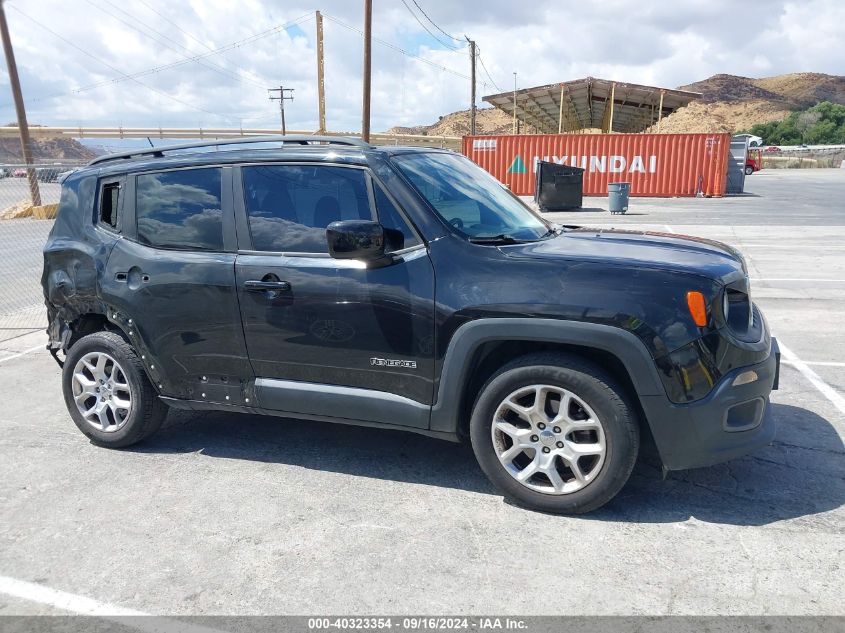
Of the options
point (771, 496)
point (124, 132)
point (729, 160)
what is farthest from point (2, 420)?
point (124, 132)

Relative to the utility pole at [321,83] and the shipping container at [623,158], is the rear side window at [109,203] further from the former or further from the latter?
the utility pole at [321,83]

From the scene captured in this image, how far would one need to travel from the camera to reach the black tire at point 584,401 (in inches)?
128

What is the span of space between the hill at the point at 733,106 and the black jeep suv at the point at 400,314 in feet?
357

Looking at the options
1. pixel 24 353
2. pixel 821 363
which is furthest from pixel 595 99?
pixel 24 353

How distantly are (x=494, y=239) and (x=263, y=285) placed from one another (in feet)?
4.28

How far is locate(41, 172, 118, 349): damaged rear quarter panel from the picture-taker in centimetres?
442

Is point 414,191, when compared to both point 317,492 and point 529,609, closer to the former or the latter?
point 317,492

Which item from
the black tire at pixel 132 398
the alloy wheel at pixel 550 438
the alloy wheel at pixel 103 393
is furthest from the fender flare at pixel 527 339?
the alloy wheel at pixel 103 393

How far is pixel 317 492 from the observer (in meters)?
3.78

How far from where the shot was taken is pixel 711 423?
3186 mm

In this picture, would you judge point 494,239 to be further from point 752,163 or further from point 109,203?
point 752,163

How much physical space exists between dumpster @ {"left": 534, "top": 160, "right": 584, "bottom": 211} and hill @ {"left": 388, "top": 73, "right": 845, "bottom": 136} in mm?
88437

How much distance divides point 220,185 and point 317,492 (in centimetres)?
188

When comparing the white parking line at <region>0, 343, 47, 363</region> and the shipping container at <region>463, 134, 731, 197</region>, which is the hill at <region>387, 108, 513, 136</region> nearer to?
the shipping container at <region>463, 134, 731, 197</region>
